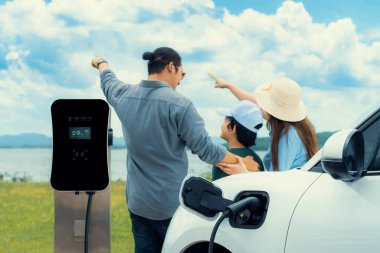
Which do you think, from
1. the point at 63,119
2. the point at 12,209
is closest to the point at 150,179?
the point at 63,119

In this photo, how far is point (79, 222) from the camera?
16.8 feet

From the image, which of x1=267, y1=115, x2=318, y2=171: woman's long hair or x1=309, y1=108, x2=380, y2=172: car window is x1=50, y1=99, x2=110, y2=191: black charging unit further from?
x1=309, y1=108, x2=380, y2=172: car window

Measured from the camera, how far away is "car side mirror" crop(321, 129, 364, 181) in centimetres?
309

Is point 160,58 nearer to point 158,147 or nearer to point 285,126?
point 158,147

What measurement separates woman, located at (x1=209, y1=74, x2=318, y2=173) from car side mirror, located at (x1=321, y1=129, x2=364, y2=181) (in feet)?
5.51

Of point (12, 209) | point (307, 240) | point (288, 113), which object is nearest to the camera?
point (307, 240)

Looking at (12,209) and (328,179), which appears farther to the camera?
(12,209)

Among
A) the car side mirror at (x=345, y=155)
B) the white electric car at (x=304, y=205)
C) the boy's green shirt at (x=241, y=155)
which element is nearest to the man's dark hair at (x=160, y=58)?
the boy's green shirt at (x=241, y=155)

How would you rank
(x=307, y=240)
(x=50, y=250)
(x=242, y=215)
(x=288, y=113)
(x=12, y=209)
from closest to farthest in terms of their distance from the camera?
1. (x=307, y=240)
2. (x=242, y=215)
3. (x=288, y=113)
4. (x=50, y=250)
5. (x=12, y=209)

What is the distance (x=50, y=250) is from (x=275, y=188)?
27.2 feet

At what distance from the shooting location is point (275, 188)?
3.63 metres

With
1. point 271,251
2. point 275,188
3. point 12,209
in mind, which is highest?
point 275,188

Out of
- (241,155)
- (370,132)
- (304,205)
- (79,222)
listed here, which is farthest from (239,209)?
(79,222)

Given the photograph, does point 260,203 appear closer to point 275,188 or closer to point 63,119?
point 275,188
